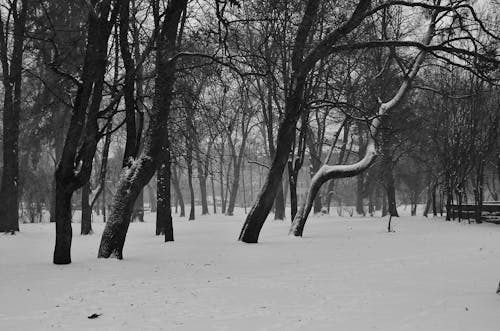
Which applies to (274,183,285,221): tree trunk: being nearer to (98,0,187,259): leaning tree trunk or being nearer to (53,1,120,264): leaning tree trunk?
(98,0,187,259): leaning tree trunk

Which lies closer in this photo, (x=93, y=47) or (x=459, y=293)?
(x=459, y=293)

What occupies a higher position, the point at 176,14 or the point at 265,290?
the point at 176,14

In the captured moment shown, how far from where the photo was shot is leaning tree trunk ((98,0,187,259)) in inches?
389

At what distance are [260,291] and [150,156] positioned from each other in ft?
15.4

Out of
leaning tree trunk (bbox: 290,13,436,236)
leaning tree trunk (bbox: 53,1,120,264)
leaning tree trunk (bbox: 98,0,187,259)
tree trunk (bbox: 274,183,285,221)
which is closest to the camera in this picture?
leaning tree trunk (bbox: 53,1,120,264)

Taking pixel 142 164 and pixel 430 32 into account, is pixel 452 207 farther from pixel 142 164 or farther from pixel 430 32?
pixel 142 164

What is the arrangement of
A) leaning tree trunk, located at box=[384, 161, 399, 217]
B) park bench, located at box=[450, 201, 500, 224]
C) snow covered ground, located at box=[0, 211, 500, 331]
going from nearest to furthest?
snow covered ground, located at box=[0, 211, 500, 331], park bench, located at box=[450, 201, 500, 224], leaning tree trunk, located at box=[384, 161, 399, 217]

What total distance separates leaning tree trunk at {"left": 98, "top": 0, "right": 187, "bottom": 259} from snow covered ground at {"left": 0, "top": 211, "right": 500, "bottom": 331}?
684 mm

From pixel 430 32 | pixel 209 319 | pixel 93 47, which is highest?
pixel 430 32

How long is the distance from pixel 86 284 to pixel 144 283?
85 cm

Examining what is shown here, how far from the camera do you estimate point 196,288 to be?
682cm

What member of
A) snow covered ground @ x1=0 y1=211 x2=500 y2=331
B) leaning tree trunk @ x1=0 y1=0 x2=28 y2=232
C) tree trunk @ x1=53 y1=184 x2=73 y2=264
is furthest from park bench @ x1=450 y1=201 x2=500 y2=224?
leaning tree trunk @ x1=0 y1=0 x2=28 y2=232

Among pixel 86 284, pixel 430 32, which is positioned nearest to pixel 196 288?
pixel 86 284

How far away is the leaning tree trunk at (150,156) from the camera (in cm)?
989
